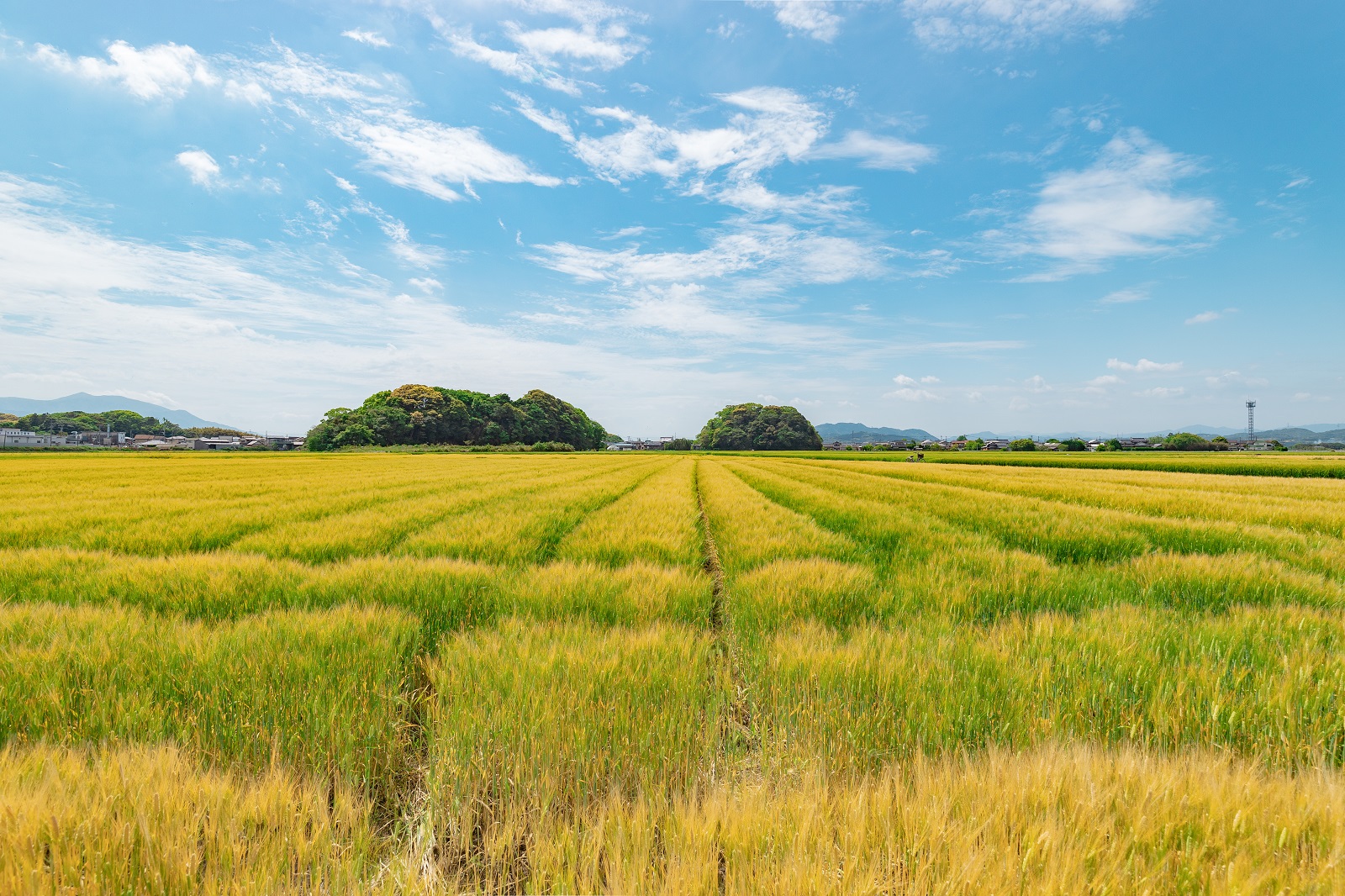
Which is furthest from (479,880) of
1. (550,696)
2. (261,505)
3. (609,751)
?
(261,505)

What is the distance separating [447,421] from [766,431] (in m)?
76.5

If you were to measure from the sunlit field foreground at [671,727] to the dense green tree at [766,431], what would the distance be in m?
120

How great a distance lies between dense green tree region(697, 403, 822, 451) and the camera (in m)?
124

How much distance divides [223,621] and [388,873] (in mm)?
3009

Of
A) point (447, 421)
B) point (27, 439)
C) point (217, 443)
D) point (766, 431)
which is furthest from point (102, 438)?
point (766, 431)

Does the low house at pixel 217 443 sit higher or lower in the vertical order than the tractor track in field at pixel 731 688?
higher

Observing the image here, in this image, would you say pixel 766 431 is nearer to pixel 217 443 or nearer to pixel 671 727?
pixel 671 727

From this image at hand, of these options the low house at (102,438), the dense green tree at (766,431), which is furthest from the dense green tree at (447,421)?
the low house at (102,438)

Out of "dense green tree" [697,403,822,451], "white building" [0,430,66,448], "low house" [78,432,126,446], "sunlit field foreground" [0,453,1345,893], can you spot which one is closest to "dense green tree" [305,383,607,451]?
"dense green tree" [697,403,822,451]

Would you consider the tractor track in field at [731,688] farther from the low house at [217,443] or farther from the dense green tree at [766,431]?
the low house at [217,443]

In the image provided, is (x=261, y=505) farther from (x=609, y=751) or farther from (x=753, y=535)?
(x=609, y=751)

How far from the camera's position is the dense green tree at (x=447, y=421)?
2975 inches

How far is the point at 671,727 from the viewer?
2135 mm

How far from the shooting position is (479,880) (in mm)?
1486
